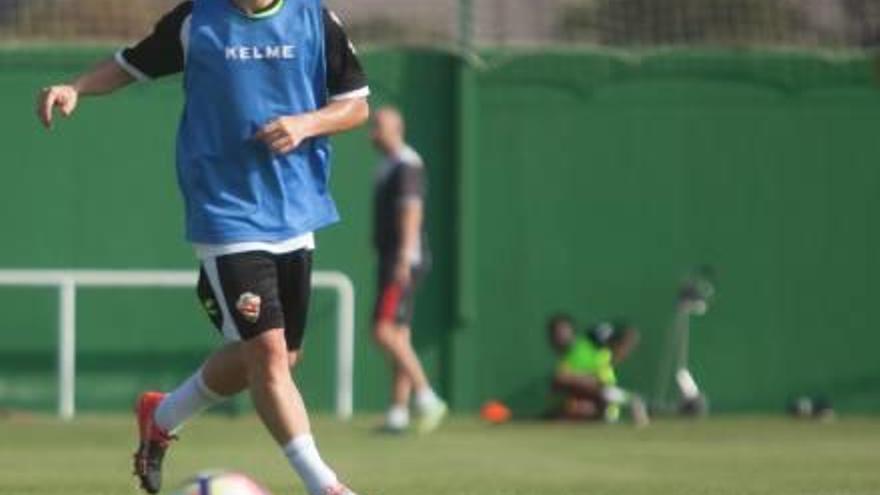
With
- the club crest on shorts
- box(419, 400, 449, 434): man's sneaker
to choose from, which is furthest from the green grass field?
the club crest on shorts

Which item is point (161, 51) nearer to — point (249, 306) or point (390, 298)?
point (249, 306)

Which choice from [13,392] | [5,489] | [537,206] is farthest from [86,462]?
[537,206]

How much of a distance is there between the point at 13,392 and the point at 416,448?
5.01m

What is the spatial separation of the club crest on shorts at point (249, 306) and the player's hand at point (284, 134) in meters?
0.55

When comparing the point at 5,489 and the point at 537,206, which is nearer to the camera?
the point at 5,489

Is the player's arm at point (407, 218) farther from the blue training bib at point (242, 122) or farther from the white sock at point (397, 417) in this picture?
the blue training bib at point (242, 122)

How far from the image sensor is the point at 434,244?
770 inches

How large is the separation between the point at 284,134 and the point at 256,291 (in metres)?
0.61

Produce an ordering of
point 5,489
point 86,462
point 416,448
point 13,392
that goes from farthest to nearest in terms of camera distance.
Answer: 1. point 13,392
2. point 416,448
3. point 86,462
4. point 5,489

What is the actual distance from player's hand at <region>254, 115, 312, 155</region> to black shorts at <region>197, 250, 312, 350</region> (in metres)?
0.46

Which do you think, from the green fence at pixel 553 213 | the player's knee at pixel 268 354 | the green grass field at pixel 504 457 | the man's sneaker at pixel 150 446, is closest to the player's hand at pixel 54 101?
the player's knee at pixel 268 354

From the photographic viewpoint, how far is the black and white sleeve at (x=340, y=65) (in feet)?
30.9

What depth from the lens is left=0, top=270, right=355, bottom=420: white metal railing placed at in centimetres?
1844

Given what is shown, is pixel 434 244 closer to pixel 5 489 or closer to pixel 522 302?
pixel 522 302
